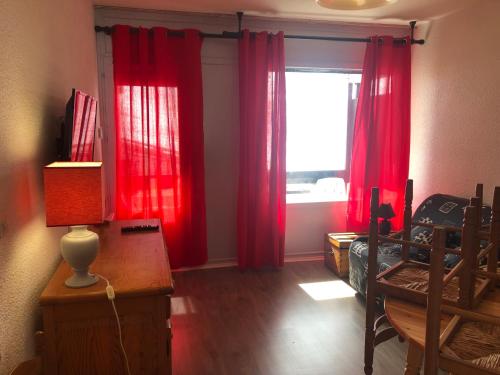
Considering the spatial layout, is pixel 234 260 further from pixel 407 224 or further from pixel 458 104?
pixel 458 104

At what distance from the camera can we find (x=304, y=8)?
3309 millimetres

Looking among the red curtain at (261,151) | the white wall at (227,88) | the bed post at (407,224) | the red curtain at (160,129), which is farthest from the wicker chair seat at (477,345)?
the white wall at (227,88)

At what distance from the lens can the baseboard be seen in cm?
379

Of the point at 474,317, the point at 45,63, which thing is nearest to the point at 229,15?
the point at 45,63

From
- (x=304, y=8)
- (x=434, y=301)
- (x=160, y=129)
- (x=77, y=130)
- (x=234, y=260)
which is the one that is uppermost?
(x=304, y=8)

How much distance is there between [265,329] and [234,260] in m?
1.27

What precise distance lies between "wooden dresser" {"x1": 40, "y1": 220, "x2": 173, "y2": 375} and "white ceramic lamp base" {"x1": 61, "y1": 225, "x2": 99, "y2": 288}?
4 cm

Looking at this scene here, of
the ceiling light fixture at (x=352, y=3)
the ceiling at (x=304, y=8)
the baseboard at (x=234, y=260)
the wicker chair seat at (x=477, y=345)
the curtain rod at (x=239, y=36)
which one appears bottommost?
the baseboard at (x=234, y=260)

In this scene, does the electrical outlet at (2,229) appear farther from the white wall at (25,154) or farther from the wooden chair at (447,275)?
the wooden chair at (447,275)

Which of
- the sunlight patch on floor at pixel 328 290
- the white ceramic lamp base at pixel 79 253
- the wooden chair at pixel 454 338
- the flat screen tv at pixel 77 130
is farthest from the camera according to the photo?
the sunlight patch on floor at pixel 328 290

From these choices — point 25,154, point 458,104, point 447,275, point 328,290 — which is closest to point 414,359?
point 447,275

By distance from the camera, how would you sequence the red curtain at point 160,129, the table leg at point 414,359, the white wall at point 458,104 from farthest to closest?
1. the red curtain at point 160,129
2. the white wall at point 458,104
3. the table leg at point 414,359

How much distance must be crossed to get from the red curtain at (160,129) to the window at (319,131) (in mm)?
1045

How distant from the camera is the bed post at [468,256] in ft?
3.91
